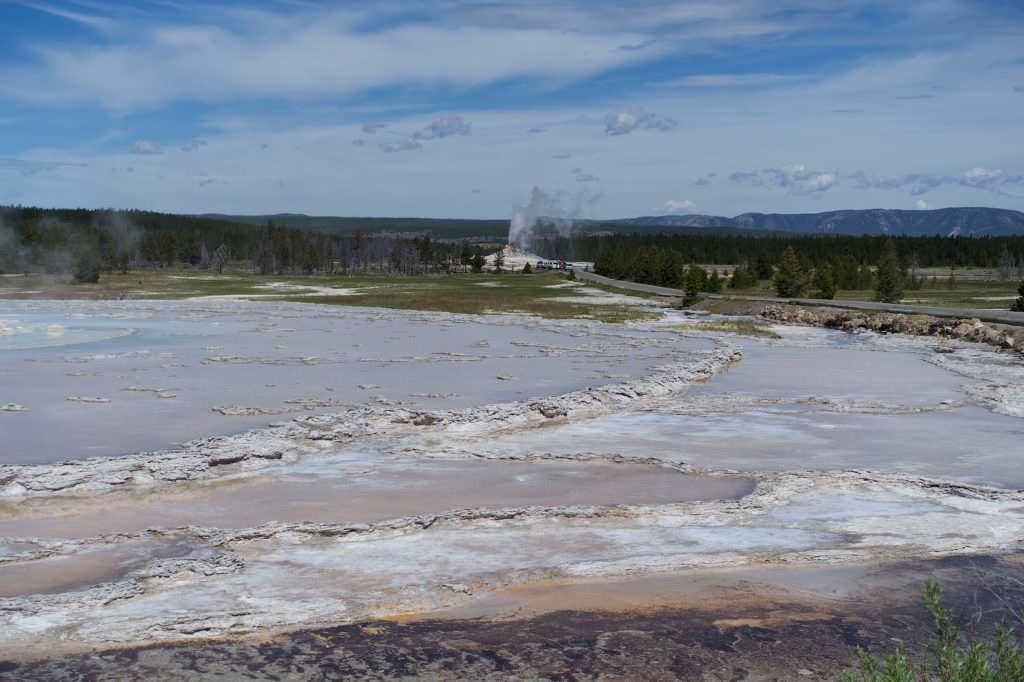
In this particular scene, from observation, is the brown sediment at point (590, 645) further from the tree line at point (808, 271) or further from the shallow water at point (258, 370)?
the tree line at point (808, 271)

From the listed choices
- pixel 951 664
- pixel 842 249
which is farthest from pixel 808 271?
pixel 951 664

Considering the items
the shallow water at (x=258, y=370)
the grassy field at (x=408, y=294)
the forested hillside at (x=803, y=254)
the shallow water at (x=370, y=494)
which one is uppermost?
the forested hillside at (x=803, y=254)

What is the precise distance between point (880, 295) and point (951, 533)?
46.6m

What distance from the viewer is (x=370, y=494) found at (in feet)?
37.3

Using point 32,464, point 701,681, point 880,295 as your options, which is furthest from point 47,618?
point 880,295

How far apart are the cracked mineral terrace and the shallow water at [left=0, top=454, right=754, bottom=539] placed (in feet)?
0.16

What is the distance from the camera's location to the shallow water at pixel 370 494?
1030cm

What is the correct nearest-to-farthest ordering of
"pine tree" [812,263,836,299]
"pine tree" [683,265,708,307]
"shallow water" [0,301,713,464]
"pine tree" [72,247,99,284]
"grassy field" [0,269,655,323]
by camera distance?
"shallow water" [0,301,713,464], "grassy field" [0,269,655,323], "pine tree" [683,265,708,307], "pine tree" [812,263,836,299], "pine tree" [72,247,99,284]

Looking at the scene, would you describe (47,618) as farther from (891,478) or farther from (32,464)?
(891,478)

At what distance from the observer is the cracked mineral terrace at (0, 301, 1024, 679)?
784 centimetres

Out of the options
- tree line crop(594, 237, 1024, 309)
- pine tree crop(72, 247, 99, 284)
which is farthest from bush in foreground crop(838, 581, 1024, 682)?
pine tree crop(72, 247, 99, 284)

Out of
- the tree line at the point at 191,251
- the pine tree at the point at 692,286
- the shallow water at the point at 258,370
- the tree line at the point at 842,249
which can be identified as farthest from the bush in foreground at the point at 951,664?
the tree line at the point at 842,249

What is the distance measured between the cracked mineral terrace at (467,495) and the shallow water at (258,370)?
0.16 metres

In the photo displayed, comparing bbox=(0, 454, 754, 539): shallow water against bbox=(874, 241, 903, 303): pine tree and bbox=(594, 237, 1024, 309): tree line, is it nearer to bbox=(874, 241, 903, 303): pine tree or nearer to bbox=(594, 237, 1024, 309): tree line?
bbox=(594, 237, 1024, 309): tree line
